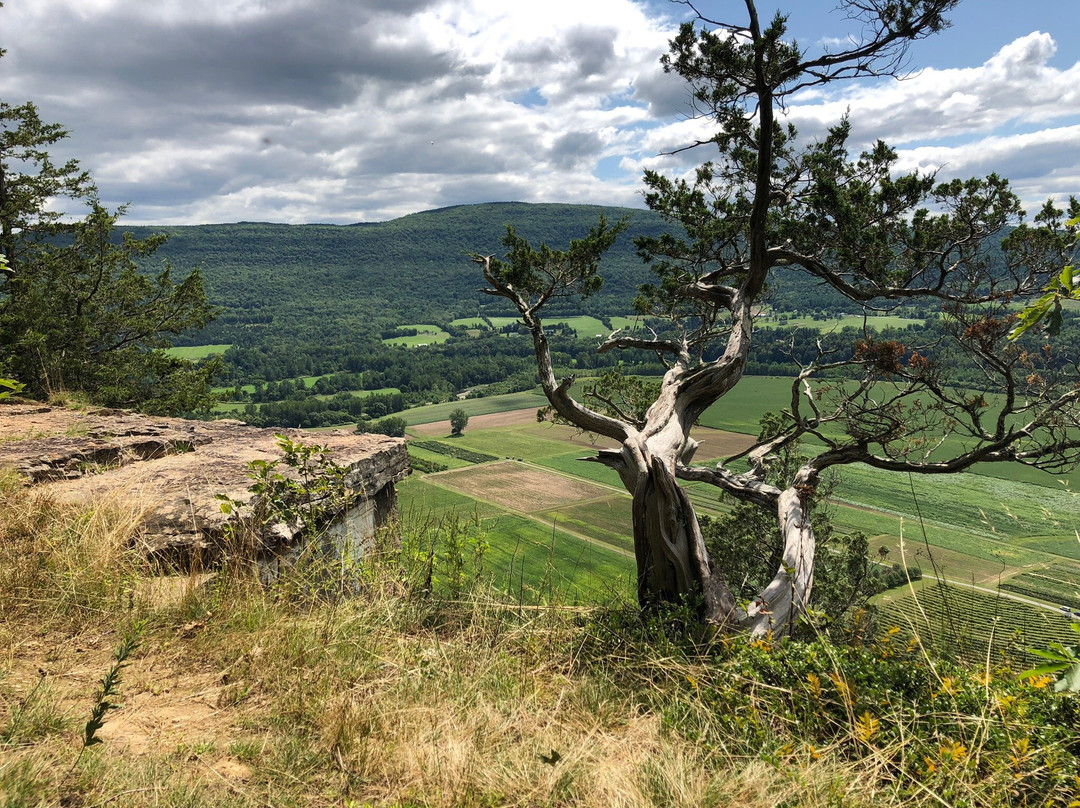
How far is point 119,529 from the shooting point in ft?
13.9

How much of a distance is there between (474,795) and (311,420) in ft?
195

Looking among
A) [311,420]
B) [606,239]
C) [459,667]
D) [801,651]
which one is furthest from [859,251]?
[311,420]

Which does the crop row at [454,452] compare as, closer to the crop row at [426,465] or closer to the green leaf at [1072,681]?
the crop row at [426,465]

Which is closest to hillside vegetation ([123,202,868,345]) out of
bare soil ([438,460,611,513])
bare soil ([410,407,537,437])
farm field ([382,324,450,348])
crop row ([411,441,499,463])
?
farm field ([382,324,450,348])

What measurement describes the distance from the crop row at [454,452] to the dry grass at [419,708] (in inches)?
1922

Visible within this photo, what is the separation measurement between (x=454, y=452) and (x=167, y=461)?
49.3 meters

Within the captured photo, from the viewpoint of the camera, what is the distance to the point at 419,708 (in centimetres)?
298

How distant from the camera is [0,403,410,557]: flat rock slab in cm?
468

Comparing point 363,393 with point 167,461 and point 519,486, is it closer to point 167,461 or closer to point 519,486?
point 519,486

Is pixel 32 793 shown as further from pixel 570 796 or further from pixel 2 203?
pixel 2 203

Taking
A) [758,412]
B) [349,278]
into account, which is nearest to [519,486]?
[758,412]

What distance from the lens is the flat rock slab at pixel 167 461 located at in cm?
468

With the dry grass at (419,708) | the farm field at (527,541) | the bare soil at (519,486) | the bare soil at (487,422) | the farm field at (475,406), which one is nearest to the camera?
the dry grass at (419,708)

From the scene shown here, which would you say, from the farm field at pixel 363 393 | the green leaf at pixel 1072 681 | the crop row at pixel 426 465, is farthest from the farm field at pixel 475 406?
the green leaf at pixel 1072 681
